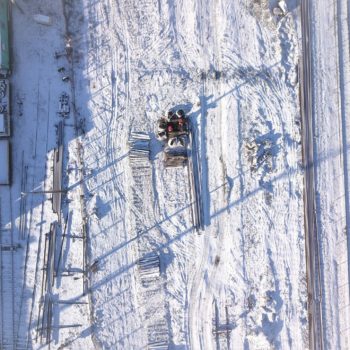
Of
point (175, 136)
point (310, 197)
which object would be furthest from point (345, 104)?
point (175, 136)

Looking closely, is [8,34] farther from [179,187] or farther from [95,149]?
[179,187]

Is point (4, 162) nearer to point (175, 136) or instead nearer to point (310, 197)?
point (175, 136)

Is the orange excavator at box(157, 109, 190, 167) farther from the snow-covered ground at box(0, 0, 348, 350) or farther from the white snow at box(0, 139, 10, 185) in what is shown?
the white snow at box(0, 139, 10, 185)

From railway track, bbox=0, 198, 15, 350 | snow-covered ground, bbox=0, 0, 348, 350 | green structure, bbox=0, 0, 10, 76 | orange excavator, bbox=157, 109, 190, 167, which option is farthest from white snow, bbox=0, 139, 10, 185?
orange excavator, bbox=157, 109, 190, 167

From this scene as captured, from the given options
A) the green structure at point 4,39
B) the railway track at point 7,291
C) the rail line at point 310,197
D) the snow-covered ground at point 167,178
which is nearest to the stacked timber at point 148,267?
the snow-covered ground at point 167,178

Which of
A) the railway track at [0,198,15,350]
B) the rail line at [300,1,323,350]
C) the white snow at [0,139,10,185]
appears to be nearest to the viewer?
the white snow at [0,139,10,185]

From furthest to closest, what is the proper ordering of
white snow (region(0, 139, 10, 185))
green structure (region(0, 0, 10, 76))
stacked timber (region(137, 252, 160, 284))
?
stacked timber (region(137, 252, 160, 284)) < white snow (region(0, 139, 10, 185)) < green structure (region(0, 0, 10, 76))

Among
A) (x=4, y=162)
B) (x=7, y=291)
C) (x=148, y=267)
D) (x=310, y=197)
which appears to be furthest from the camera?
(x=310, y=197)
